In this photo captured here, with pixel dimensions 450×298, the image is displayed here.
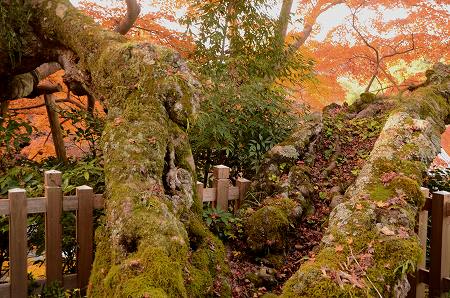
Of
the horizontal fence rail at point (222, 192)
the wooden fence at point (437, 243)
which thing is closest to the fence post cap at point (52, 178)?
the horizontal fence rail at point (222, 192)

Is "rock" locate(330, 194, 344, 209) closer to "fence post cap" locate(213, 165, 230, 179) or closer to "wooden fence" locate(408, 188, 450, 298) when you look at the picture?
"wooden fence" locate(408, 188, 450, 298)

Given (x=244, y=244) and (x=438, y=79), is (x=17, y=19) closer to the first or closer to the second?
(x=244, y=244)

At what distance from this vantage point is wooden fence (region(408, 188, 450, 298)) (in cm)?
451

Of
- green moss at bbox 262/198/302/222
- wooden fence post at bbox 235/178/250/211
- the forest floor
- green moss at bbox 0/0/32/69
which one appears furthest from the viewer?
green moss at bbox 0/0/32/69

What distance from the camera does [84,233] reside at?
12.9ft

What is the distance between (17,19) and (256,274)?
4236 mm

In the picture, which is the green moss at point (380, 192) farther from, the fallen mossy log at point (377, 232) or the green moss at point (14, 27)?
the green moss at point (14, 27)

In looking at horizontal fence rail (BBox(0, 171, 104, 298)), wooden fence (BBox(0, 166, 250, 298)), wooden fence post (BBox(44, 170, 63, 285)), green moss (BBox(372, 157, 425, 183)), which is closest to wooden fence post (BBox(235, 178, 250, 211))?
wooden fence (BBox(0, 166, 250, 298))

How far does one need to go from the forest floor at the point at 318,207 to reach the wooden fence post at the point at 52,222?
1.59 metres

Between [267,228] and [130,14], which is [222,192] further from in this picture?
[130,14]

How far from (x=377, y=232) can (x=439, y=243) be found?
1.71 meters

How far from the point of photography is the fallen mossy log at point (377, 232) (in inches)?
109

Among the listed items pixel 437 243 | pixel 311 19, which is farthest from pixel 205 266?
pixel 311 19

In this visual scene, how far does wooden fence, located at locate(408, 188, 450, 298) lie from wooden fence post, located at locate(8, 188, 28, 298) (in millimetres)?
3778
